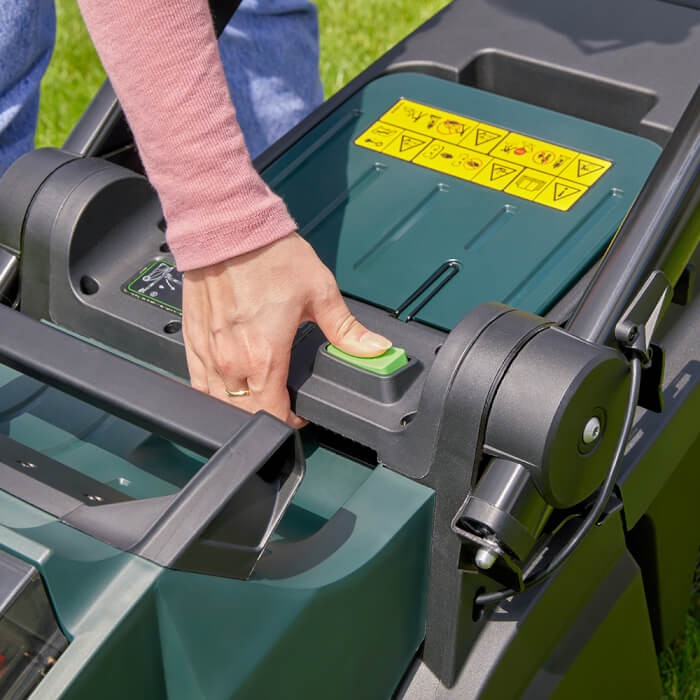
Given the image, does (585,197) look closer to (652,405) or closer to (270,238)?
(652,405)

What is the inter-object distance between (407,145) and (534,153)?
15 centimetres

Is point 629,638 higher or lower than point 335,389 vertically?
lower

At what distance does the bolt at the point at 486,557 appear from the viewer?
0.84 metres

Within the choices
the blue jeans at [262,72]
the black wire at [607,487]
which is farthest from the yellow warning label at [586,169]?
the blue jeans at [262,72]

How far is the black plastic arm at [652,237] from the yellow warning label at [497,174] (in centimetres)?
23

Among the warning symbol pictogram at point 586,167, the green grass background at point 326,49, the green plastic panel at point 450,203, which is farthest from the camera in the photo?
the green grass background at point 326,49

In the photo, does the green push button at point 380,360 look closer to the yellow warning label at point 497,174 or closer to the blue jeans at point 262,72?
the yellow warning label at point 497,174

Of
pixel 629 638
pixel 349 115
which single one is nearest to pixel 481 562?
pixel 629 638

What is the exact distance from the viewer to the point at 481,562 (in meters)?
0.84

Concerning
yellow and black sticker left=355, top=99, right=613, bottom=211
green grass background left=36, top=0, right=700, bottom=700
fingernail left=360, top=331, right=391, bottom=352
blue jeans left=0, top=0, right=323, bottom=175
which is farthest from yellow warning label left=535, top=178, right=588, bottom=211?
green grass background left=36, top=0, right=700, bottom=700

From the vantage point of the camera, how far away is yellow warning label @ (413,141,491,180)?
1188 millimetres

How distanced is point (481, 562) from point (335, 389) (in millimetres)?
211

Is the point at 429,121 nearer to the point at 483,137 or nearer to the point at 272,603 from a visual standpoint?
the point at 483,137

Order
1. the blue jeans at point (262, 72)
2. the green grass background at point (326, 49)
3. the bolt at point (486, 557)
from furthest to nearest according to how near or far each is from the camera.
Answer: the green grass background at point (326, 49)
the blue jeans at point (262, 72)
the bolt at point (486, 557)
